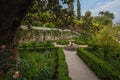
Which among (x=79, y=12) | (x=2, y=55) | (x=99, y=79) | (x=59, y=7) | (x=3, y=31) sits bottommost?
(x=99, y=79)

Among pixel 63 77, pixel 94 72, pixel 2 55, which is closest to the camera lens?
pixel 2 55

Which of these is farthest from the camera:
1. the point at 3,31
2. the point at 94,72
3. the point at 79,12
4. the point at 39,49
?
the point at 79,12

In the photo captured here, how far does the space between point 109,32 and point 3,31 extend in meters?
19.1

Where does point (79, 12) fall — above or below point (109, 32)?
above

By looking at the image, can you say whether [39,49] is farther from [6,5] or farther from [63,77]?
[6,5]

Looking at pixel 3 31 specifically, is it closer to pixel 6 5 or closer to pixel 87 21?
pixel 6 5

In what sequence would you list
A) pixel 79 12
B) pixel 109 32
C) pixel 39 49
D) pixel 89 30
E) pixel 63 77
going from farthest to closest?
pixel 79 12 < pixel 89 30 < pixel 39 49 < pixel 109 32 < pixel 63 77

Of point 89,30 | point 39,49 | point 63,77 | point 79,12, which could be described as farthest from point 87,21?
point 63,77

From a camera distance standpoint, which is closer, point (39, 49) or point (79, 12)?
point (39, 49)

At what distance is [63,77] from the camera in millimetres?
10586

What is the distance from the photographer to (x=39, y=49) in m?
26.5

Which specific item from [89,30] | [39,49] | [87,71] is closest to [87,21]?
[89,30]

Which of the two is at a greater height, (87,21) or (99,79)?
(87,21)

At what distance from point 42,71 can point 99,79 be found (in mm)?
7258
